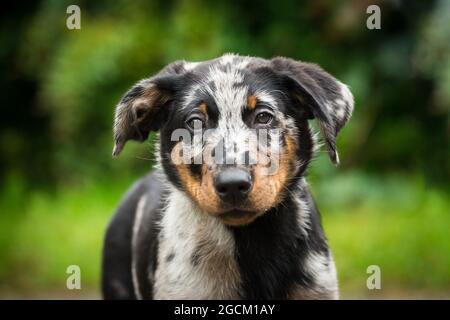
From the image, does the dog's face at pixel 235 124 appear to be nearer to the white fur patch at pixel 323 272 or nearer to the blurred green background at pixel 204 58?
the white fur patch at pixel 323 272

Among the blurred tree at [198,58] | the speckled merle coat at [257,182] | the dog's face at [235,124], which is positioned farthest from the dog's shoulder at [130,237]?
the blurred tree at [198,58]

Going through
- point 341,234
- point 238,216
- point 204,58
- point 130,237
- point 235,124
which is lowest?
point 341,234

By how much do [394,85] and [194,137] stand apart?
5.14m

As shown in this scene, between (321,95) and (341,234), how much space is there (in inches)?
168

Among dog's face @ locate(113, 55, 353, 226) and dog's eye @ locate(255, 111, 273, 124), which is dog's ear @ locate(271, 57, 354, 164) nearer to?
dog's face @ locate(113, 55, 353, 226)

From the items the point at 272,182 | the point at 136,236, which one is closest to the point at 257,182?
the point at 272,182

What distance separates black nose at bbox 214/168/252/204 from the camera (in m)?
4.91

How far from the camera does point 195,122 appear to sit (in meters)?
5.38

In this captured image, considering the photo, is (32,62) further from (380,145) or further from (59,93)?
(380,145)

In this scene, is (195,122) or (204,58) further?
(204,58)

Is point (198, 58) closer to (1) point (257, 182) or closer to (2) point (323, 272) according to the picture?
(2) point (323, 272)

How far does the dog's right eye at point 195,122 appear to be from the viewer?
5352 mm

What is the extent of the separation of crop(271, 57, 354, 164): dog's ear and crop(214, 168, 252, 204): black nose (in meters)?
0.69
